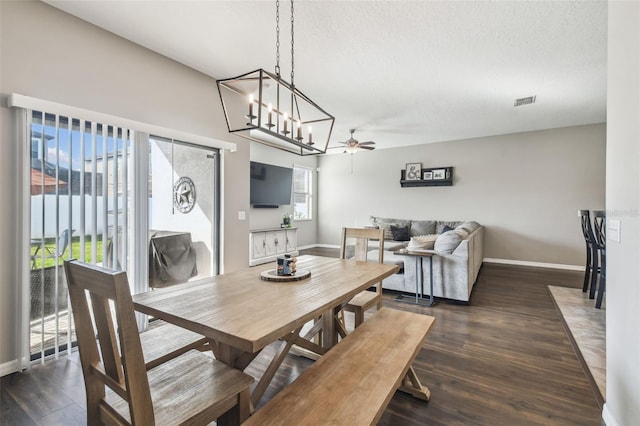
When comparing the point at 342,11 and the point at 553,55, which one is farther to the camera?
the point at 553,55

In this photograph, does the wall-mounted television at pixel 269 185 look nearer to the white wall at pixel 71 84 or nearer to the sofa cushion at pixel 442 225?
the white wall at pixel 71 84

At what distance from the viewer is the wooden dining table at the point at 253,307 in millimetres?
1185

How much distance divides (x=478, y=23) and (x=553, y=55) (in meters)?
1.14

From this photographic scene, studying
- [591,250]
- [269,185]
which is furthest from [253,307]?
[269,185]

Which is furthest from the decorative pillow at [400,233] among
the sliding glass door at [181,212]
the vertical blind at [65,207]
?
the vertical blind at [65,207]

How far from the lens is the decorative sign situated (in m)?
3.41

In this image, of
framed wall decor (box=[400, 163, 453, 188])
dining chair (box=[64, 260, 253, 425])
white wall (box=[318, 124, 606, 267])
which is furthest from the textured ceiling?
framed wall decor (box=[400, 163, 453, 188])

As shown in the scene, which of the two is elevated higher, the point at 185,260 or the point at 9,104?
the point at 9,104

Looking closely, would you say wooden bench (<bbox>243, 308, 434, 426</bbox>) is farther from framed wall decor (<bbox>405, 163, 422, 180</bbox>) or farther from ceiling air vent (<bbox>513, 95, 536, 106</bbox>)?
framed wall decor (<bbox>405, 163, 422, 180</bbox>)

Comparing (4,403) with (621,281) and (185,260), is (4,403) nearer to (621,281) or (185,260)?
(185,260)

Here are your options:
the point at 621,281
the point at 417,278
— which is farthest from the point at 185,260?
the point at 621,281

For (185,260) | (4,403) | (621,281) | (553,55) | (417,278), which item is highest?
(553,55)

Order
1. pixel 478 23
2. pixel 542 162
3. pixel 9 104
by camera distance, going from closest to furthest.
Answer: pixel 9 104 → pixel 478 23 → pixel 542 162

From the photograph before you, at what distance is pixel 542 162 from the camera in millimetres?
5895
